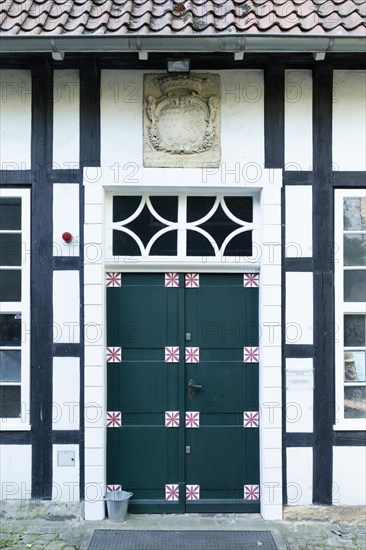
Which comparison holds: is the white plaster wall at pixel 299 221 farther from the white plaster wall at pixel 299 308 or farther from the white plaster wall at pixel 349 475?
the white plaster wall at pixel 349 475

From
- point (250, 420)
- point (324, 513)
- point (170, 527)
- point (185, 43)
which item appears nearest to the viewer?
point (185, 43)

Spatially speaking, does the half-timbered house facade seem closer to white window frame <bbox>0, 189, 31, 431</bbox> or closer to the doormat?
white window frame <bbox>0, 189, 31, 431</bbox>

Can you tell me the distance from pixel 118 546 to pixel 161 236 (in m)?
2.85

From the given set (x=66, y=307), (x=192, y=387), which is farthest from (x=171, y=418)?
(x=66, y=307)

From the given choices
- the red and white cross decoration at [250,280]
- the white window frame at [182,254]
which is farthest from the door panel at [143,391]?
the red and white cross decoration at [250,280]

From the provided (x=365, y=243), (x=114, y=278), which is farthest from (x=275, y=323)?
(x=114, y=278)

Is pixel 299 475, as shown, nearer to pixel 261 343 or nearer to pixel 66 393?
pixel 261 343

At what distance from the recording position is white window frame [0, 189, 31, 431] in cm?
502

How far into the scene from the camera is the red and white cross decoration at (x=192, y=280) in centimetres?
518

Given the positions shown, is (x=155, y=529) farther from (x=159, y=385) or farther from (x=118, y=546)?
(x=159, y=385)

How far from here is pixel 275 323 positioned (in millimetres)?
4984

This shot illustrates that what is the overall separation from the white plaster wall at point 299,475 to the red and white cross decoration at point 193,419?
91cm

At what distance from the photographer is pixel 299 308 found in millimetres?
5039

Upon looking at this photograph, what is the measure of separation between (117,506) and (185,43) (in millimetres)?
4265
